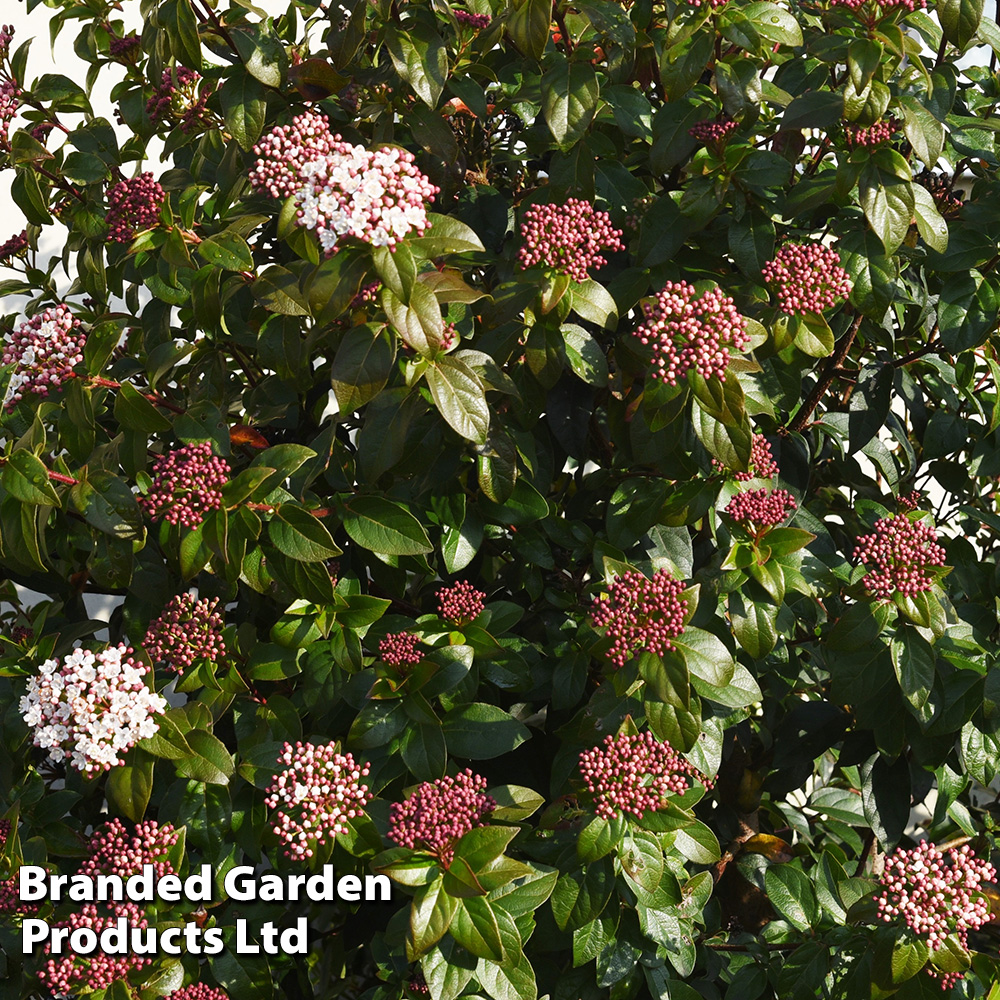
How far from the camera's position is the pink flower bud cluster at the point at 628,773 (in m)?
1.77

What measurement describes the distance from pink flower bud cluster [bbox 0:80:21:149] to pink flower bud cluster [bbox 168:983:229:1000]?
6.05 ft

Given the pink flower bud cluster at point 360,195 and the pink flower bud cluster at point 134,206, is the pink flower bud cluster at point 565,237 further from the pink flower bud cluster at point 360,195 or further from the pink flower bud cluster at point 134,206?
the pink flower bud cluster at point 134,206

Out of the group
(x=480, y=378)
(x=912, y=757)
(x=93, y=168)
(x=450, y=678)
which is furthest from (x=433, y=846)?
(x=93, y=168)

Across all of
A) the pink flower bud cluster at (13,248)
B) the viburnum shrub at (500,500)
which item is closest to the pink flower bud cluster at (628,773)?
the viburnum shrub at (500,500)

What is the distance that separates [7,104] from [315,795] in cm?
173

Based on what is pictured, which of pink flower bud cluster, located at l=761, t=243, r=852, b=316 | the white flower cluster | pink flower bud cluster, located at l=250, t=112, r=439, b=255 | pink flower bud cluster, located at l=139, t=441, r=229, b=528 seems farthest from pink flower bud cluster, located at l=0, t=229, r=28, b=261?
pink flower bud cluster, located at l=761, t=243, r=852, b=316

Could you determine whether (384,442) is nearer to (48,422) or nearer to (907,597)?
(48,422)

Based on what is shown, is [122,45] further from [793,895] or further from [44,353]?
[793,895]

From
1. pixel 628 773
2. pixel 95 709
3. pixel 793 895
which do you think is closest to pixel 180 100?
pixel 95 709

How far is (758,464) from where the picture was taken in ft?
6.61

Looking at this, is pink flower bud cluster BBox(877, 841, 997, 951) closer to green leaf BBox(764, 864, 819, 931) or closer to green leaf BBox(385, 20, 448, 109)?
green leaf BBox(764, 864, 819, 931)

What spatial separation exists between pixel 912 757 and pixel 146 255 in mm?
1943

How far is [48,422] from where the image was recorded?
2188 mm

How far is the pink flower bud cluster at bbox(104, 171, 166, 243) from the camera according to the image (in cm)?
203
